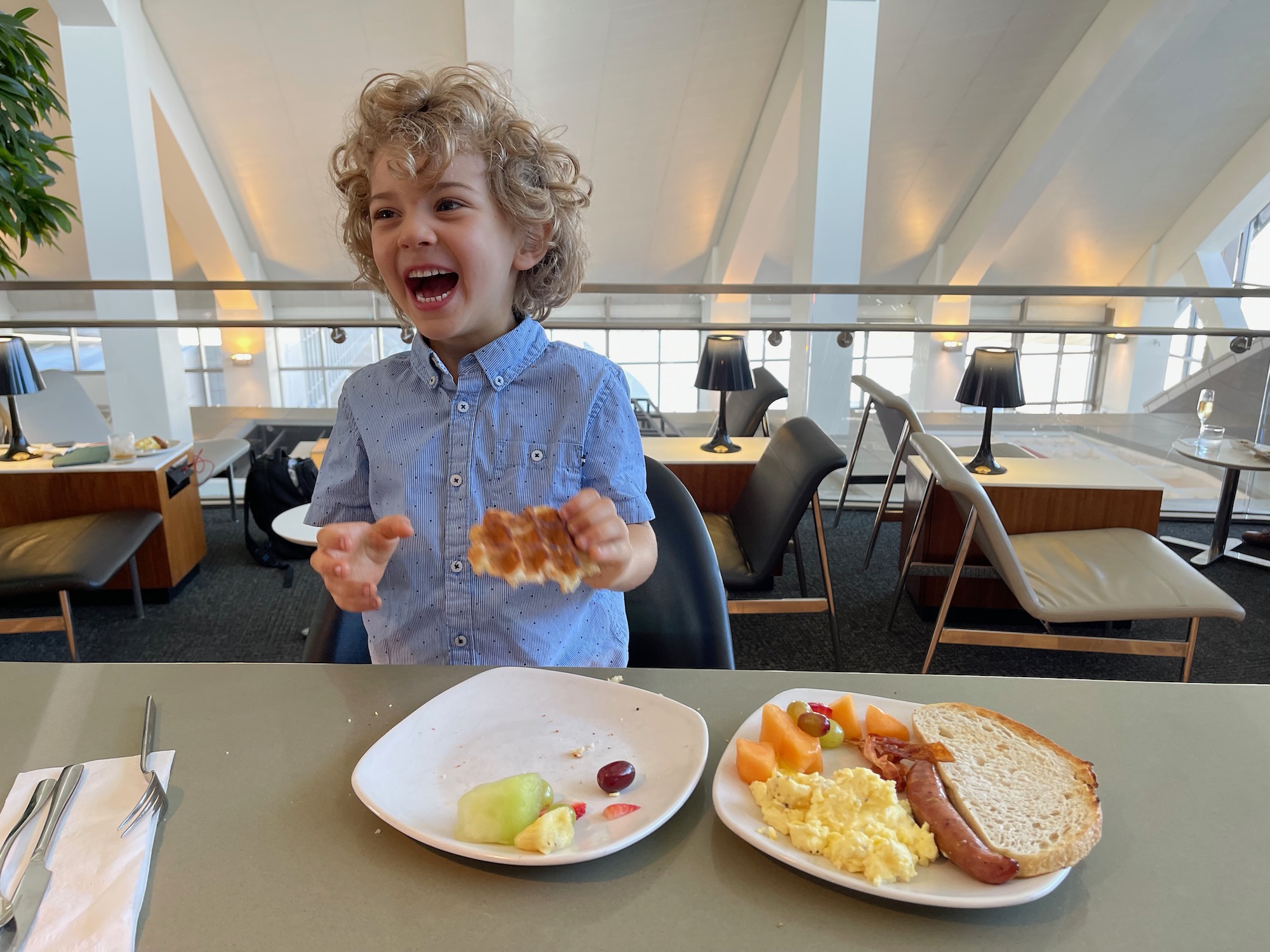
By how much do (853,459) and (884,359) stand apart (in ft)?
1.78

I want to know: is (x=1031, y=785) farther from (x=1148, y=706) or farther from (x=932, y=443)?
(x=932, y=443)

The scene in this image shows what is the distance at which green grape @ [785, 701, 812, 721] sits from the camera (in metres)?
0.93

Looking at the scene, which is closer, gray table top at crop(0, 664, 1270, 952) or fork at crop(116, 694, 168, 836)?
gray table top at crop(0, 664, 1270, 952)

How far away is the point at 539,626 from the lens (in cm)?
129

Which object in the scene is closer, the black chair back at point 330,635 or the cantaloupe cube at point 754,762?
the cantaloupe cube at point 754,762

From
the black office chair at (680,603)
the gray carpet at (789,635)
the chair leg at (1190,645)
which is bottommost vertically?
the gray carpet at (789,635)

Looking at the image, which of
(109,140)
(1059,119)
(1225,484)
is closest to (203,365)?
(109,140)

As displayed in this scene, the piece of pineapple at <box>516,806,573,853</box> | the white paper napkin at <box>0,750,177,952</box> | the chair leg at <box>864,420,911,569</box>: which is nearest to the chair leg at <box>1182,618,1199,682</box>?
the chair leg at <box>864,420,911,569</box>

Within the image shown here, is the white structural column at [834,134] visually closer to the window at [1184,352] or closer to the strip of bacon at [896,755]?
the window at [1184,352]

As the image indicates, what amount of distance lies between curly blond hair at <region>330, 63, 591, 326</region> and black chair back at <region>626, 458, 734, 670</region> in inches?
18.4

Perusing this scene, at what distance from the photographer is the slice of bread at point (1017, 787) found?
0.74m

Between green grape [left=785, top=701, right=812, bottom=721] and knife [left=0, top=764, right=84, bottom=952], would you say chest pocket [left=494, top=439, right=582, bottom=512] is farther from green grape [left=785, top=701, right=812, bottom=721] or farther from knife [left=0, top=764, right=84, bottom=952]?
knife [left=0, top=764, right=84, bottom=952]

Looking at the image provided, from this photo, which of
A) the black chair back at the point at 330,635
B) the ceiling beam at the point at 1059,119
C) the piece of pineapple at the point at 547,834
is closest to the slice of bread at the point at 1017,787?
the piece of pineapple at the point at 547,834

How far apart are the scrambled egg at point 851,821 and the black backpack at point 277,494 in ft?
10.8
